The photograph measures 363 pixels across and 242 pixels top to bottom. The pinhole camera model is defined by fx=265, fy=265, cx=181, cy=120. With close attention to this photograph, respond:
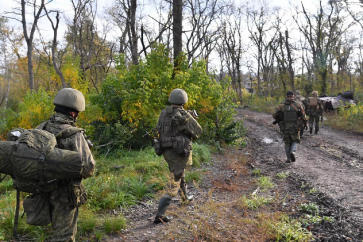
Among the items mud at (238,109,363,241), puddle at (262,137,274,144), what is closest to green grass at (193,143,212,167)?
mud at (238,109,363,241)

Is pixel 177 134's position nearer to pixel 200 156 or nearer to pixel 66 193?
pixel 66 193

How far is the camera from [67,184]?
2.72 meters

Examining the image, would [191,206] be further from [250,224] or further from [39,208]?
[39,208]

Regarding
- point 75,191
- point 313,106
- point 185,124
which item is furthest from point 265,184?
point 313,106

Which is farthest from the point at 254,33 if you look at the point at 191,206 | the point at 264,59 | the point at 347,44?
the point at 191,206

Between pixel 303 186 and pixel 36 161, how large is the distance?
4.78m

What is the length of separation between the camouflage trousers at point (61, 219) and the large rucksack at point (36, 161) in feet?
0.85

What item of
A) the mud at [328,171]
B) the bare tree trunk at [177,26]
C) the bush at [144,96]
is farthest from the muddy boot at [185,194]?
the bare tree trunk at [177,26]

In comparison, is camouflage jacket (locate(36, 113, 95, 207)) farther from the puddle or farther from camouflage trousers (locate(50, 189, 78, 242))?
the puddle

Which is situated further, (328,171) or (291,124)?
(291,124)

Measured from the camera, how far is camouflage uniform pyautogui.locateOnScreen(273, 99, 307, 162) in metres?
7.39

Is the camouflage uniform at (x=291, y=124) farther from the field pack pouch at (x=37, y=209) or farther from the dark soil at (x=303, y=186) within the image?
the field pack pouch at (x=37, y=209)

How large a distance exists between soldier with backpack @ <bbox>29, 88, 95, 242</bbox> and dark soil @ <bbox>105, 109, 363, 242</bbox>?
1.06 meters

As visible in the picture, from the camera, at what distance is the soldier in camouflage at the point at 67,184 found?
2.66m
